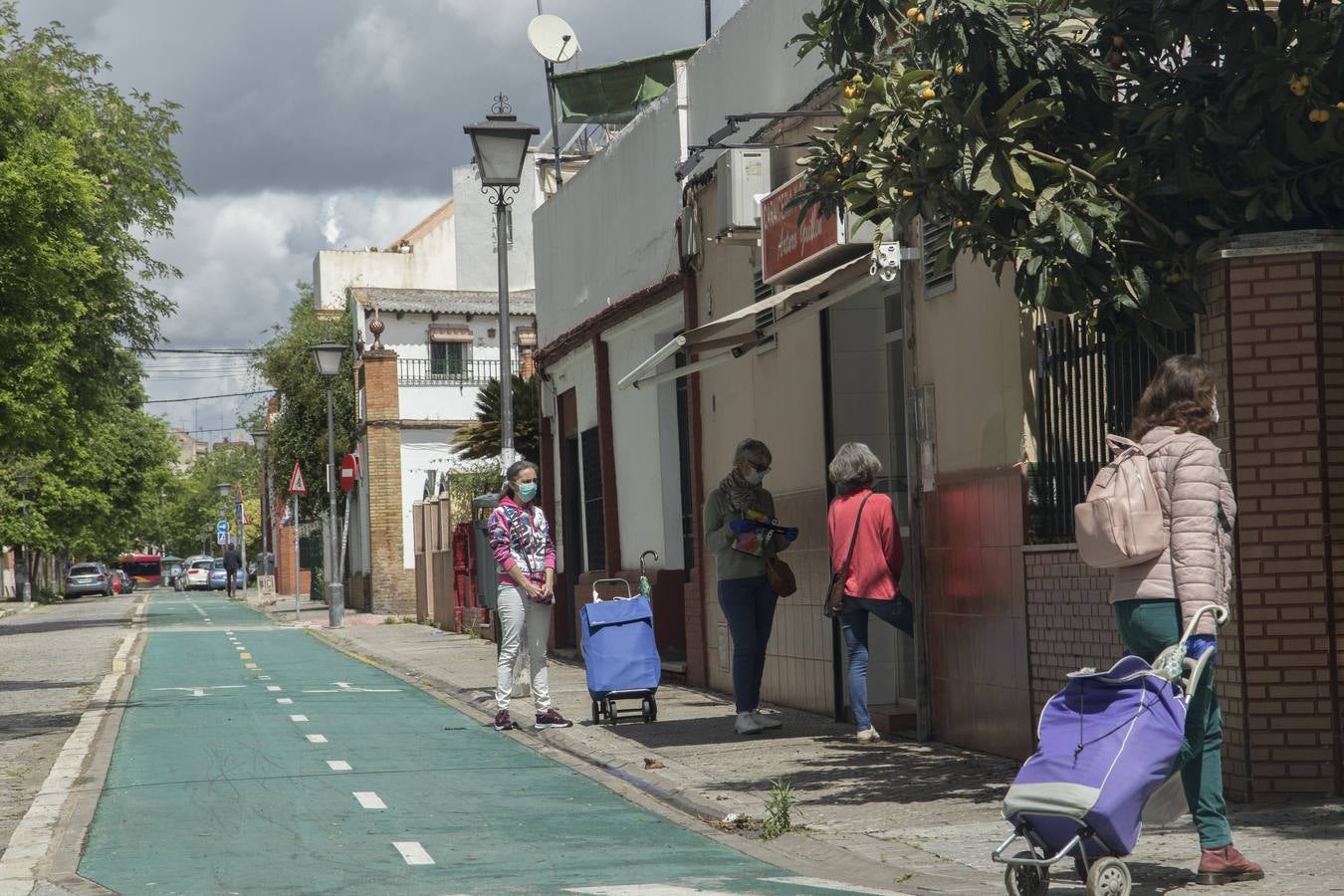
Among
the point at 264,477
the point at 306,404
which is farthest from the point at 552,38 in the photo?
the point at 264,477

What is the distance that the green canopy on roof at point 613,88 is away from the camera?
2359cm

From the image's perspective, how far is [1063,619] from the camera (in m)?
9.24

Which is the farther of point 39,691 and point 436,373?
point 436,373

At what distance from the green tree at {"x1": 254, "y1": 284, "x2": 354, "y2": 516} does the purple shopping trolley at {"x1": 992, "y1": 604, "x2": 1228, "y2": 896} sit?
42.9 m

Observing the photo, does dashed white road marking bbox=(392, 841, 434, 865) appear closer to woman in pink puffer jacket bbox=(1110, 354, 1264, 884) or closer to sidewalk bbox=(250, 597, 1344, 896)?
sidewalk bbox=(250, 597, 1344, 896)

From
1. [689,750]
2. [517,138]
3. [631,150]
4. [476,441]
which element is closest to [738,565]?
[689,750]

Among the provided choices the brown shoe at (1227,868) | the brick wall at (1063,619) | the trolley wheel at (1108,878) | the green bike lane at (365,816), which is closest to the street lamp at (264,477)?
the green bike lane at (365,816)

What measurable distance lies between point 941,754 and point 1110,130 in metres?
3.97

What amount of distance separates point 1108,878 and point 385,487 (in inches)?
1567

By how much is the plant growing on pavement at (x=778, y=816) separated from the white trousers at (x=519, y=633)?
497cm

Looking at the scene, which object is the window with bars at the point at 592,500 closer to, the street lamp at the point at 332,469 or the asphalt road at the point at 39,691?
the asphalt road at the point at 39,691

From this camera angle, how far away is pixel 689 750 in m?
11.2

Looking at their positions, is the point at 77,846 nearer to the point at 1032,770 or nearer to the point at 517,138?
the point at 1032,770

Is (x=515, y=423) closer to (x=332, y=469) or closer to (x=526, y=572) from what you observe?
(x=332, y=469)
